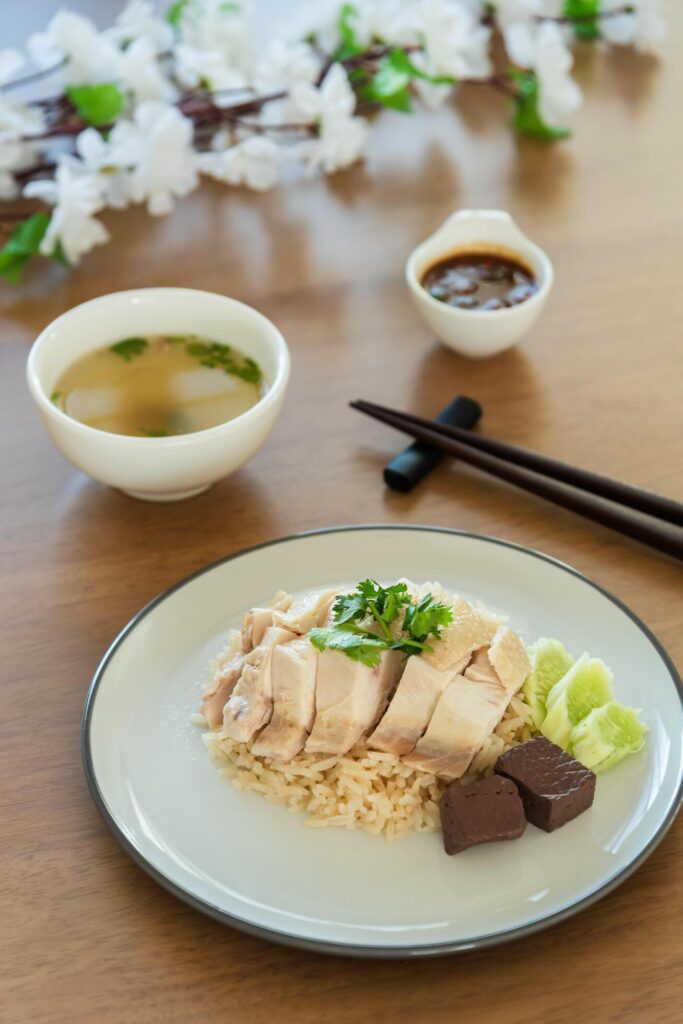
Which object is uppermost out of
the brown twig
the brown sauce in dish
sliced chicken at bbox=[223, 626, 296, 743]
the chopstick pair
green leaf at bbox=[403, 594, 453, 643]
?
green leaf at bbox=[403, 594, 453, 643]

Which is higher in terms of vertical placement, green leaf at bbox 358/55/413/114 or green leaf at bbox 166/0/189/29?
green leaf at bbox 166/0/189/29

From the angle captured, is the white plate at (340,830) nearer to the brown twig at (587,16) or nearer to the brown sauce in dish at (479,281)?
the brown sauce in dish at (479,281)

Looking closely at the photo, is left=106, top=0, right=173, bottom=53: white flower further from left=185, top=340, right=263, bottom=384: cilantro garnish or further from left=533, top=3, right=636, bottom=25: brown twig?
left=185, top=340, right=263, bottom=384: cilantro garnish

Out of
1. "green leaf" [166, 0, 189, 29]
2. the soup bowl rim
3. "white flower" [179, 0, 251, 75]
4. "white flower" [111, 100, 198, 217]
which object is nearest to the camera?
the soup bowl rim

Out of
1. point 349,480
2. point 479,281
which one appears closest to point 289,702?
point 349,480

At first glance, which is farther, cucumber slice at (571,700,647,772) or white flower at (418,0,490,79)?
white flower at (418,0,490,79)

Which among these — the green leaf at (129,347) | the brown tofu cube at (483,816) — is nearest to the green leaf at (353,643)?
the brown tofu cube at (483,816)

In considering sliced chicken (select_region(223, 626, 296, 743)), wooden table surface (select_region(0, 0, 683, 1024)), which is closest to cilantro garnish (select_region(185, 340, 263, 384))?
wooden table surface (select_region(0, 0, 683, 1024))
